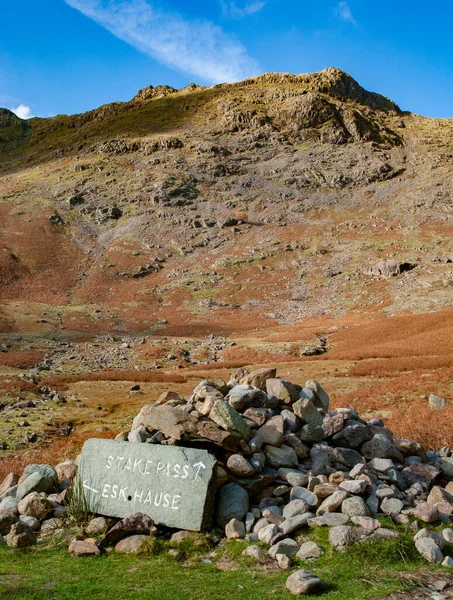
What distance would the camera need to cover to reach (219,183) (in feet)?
434

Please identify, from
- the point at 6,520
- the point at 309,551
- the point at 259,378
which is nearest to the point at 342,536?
the point at 309,551

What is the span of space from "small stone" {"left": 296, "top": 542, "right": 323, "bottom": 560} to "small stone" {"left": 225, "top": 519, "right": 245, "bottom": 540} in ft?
4.97

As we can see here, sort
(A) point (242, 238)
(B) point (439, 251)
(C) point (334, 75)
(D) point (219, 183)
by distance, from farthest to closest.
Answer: (C) point (334, 75), (D) point (219, 183), (A) point (242, 238), (B) point (439, 251)

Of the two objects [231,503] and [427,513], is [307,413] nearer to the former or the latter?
[231,503]

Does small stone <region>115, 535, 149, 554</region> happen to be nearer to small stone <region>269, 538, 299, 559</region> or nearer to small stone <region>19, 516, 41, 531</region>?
small stone <region>19, 516, 41, 531</region>

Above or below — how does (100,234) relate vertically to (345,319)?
above

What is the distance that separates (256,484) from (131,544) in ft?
10.6

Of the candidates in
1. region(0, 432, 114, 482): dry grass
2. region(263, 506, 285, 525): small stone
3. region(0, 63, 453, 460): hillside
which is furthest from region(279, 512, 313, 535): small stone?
region(0, 432, 114, 482): dry grass

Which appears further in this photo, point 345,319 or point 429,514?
point 345,319

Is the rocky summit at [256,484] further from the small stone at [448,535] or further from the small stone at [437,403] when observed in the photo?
the small stone at [437,403]

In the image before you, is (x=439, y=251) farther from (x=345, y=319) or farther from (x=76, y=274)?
(x=76, y=274)

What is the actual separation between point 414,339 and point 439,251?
186 feet

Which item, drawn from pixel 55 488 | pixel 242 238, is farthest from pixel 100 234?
pixel 55 488

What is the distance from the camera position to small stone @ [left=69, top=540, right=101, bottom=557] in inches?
347
